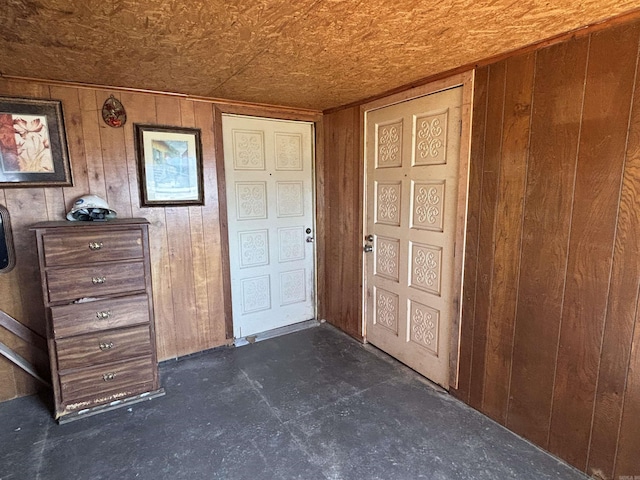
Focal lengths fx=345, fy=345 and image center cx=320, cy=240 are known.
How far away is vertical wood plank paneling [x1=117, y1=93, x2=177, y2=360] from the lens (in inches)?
102

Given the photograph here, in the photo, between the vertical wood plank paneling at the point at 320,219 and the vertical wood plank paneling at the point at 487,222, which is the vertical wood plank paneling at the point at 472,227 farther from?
the vertical wood plank paneling at the point at 320,219

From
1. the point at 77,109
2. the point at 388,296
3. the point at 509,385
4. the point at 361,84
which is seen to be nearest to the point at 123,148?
the point at 77,109

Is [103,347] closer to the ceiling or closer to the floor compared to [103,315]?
closer to the floor

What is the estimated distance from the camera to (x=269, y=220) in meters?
3.35

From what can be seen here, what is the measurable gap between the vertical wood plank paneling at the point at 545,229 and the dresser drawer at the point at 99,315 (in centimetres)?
237

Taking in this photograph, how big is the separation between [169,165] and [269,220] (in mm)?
1015

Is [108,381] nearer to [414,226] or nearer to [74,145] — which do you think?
[74,145]

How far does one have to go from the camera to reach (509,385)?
6.70 feet

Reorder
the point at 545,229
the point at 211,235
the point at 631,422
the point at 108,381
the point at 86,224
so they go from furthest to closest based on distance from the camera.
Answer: the point at 211,235, the point at 108,381, the point at 86,224, the point at 545,229, the point at 631,422

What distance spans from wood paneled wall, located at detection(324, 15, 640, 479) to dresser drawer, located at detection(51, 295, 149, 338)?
7.13 feet

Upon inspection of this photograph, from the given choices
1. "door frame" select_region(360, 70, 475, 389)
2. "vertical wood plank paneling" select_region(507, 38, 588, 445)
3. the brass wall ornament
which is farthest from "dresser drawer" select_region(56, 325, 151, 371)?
"vertical wood plank paneling" select_region(507, 38, 588, 445)

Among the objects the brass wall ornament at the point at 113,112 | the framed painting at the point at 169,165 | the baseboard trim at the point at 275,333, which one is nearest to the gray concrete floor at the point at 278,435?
the baseboard trim at the point at 275,333

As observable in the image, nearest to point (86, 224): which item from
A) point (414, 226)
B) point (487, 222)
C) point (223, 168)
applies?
point (223, 168)

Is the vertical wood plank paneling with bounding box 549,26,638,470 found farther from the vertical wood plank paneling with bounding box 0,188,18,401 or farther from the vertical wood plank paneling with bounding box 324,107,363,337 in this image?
the vertical wood plank paneling with bounding box 0,188,18,401
